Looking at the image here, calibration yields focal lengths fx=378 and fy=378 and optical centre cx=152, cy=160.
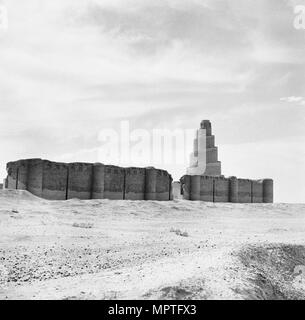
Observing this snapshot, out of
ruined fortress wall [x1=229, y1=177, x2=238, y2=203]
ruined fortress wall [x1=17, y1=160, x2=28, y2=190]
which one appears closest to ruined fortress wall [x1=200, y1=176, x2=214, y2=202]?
ruined fortress wall [x1=229, y1=177, x2=238, y2=203]

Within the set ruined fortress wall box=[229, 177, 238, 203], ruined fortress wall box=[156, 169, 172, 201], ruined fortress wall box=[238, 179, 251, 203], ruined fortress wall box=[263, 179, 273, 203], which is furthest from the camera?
ruined fortress wall box=[263, 179, 273, 203]

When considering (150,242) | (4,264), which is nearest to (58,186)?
(150,242)

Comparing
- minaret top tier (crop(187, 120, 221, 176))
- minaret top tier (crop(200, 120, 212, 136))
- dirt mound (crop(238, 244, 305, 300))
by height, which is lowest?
dirt mound (crop(238, 244, 305, 300))

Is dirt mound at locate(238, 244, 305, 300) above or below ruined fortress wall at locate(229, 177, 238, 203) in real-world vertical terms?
below

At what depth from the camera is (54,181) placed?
21766 millimetres

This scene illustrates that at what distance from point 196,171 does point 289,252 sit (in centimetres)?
4065

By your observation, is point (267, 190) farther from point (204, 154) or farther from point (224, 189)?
point (204, 154)

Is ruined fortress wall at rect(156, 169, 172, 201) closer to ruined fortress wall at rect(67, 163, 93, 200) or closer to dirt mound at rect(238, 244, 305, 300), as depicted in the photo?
ruined fortress wall at rect(67, 163, 93, 200)

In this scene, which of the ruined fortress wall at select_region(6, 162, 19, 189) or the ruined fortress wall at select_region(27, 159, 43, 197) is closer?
the ruined fortress wall at select_region(27, 159, 43, 197)

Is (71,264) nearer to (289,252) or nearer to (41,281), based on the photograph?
(41,281)

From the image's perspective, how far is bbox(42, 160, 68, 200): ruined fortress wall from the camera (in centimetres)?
2147

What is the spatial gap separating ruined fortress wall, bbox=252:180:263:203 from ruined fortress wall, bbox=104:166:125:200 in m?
15.0

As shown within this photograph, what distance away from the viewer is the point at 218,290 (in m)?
4.36

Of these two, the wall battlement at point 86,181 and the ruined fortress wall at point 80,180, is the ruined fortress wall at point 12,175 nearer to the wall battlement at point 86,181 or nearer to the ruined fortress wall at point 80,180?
the wall battlement at point 86,181
